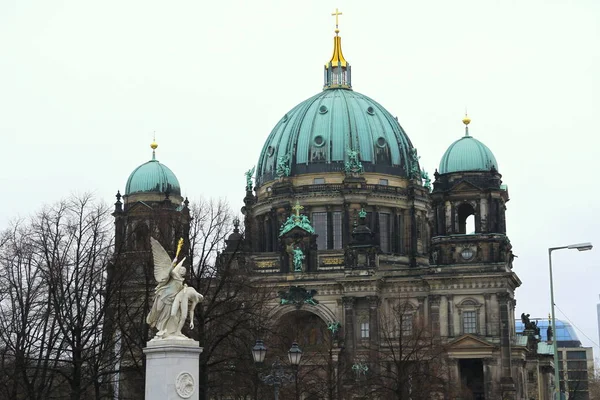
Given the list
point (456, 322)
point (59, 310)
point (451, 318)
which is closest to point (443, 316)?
point (451, 318)

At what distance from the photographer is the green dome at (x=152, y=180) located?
4188 inches

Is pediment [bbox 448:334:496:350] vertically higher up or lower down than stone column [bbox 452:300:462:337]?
lower down

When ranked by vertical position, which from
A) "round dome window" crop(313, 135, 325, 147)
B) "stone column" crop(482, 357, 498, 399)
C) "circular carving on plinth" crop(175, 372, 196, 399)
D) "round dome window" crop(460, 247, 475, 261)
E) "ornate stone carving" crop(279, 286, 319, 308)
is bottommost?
"circular carving on plinth" crop(175, 372, 196, 399)

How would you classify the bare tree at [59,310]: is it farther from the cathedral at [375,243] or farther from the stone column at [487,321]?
the stone column at [487,321]

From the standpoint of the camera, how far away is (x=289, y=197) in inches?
4161

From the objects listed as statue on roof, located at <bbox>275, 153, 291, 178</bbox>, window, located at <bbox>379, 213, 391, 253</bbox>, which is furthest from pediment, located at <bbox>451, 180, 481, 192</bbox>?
statue on roof, located at <bbox>275, 153, 291, 178</bbox>

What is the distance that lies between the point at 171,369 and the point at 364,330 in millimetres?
60921

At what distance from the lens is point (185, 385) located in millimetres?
33938

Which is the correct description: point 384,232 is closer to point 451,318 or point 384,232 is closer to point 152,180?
point 451,318

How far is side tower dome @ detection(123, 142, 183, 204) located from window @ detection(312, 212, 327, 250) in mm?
13196

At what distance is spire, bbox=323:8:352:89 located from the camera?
116438 millimetres

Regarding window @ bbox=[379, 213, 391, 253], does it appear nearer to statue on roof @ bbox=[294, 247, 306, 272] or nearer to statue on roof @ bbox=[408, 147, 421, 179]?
statue on roof @ bbox=[408, 147, 421, 179]

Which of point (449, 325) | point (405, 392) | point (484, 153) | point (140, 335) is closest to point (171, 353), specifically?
point (140, 335)

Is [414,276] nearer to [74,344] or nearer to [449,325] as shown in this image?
[449,325]
